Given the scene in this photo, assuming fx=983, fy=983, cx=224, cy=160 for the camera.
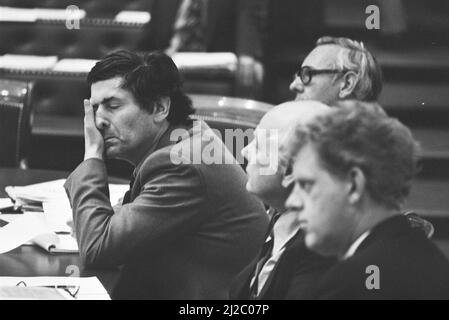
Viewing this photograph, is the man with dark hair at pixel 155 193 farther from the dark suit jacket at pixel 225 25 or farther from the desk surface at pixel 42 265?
the dark suit jacket at pixel 225 25

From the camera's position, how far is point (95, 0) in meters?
5.39

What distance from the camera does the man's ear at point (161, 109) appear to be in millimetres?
2398

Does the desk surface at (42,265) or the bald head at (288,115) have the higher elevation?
the bald head at (288,115)

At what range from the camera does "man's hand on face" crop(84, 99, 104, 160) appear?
246 cm

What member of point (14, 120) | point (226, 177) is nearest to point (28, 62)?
point (14, 120)

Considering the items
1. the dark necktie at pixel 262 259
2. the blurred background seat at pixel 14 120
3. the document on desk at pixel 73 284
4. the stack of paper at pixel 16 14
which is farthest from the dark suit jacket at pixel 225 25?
the dark necktie at pixel 262 259

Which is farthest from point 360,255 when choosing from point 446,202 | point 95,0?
point 95,0

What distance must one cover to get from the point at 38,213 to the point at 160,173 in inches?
30.4

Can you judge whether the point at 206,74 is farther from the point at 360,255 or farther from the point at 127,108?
the point at 360,255

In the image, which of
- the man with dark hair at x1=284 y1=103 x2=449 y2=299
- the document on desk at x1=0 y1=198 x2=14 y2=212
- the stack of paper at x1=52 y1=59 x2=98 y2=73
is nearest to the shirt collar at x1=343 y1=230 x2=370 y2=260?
the man with dark hair at x1=284 y1=103 x2=449 y2=299

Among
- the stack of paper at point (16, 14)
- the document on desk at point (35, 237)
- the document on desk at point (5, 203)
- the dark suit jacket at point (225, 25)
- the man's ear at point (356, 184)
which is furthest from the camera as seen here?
the dark suit jacket at point (225, 25)

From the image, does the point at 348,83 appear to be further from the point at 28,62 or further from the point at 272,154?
the point at 28,62

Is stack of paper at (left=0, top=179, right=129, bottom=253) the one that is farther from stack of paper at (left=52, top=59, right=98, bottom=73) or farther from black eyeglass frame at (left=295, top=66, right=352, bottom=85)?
black eyeglass frame at (left=295, top=66, right=352, bottom=85)

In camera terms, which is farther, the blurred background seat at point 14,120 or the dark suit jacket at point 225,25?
the dark suit jacket at point 225,25
